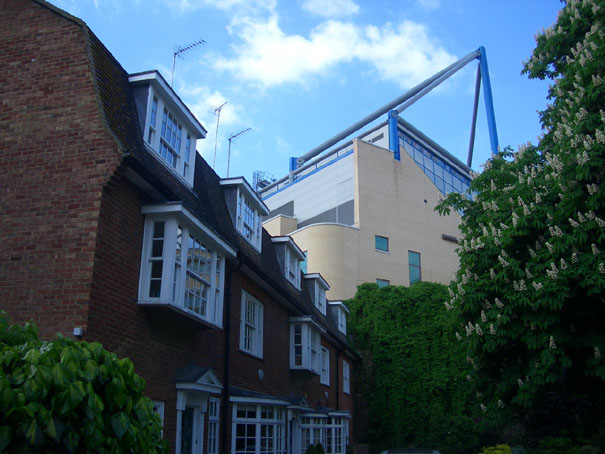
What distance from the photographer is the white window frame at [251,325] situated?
50.4 feet

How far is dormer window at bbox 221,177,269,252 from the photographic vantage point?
1655cm

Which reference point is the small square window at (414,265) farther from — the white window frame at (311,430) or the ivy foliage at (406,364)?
the white window frame at (311,430)

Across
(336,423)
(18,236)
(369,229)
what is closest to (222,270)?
(18,236)

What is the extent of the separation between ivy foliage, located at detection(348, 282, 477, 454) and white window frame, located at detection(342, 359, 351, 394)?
1156mm

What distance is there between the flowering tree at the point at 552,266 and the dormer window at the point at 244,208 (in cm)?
696

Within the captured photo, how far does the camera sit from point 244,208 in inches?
679

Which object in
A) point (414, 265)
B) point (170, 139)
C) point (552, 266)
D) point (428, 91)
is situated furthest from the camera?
point (428, 91)

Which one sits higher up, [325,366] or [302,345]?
[302,345]

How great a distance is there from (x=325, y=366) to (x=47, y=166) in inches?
678

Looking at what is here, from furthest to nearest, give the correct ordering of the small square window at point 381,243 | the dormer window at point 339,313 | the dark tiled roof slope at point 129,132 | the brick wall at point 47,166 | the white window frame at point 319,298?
1. the small square window at point 381,243
2. the dormer window at point 339,313
3. the white window frame at point 319,298
4. the dark tiled roof slope at point 129,132
5. the brick wall at point 47,166

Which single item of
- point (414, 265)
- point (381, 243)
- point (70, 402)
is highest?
point (381, 243)

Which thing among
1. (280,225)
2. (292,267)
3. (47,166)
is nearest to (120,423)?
(47,166)

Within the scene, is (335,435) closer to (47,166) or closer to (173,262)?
(173,262)

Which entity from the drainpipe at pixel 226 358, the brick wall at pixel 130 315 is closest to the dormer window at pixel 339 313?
the drainpipe at pixel 226 358
